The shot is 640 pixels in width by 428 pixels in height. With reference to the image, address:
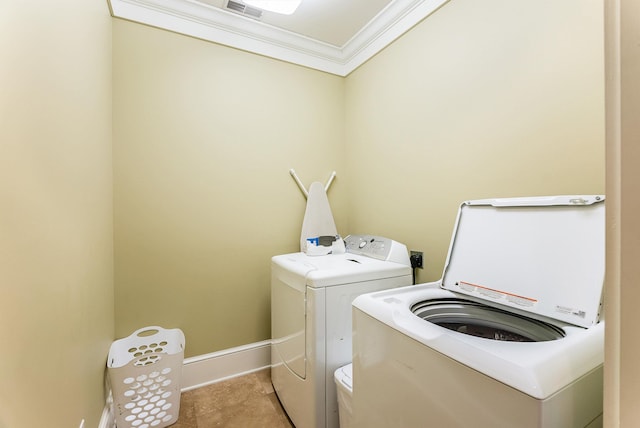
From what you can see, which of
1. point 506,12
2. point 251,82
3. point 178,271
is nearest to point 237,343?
point 178,271

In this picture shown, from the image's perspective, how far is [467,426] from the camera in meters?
0.67

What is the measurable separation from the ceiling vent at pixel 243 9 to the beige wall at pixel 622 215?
2.15 meters

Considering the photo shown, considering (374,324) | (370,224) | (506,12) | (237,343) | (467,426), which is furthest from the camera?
(370,224)

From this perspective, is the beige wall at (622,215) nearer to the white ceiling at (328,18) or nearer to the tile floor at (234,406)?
the tile floor at (234,406)

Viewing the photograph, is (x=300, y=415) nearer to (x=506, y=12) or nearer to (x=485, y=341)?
(x=485, y=341)

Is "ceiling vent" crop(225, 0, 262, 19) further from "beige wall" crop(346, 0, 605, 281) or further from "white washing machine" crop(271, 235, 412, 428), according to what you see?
"white washing machine" crop(271, 235, 412, 428)

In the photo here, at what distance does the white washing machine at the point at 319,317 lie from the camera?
1.39m

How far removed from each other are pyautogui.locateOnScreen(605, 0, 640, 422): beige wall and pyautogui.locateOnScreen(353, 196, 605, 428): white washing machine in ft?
0.67

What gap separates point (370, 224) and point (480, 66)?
1268mm

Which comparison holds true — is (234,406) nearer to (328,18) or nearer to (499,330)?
(499,330)

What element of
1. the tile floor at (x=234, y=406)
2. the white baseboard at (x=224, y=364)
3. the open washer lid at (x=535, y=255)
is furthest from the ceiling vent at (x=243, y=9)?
the tile floor at (x=234, y=406)

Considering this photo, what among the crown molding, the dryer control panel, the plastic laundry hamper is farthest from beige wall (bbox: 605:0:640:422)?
the plastic laundry hamper

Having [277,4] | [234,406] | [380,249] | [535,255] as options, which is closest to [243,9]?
[277,4]

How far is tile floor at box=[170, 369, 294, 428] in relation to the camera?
166 cm
